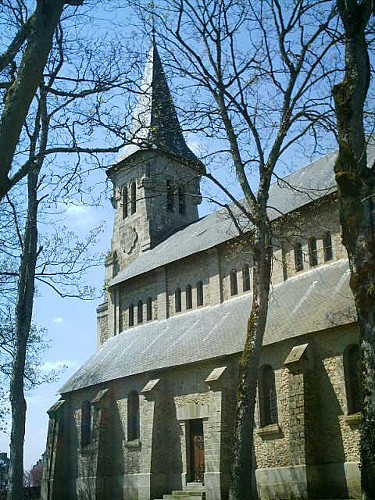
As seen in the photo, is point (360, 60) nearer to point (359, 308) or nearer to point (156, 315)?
point (359, 308)

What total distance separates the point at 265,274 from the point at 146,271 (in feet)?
55.9

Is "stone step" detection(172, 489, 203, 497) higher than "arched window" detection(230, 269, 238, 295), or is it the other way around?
"arched window" detection(230, 269, 238, 295)

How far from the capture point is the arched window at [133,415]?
87.8 feet

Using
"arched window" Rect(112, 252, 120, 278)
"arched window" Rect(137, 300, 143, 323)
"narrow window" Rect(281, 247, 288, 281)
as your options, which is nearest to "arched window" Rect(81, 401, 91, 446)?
"arched window" Rect(137, 300, 143, 323)

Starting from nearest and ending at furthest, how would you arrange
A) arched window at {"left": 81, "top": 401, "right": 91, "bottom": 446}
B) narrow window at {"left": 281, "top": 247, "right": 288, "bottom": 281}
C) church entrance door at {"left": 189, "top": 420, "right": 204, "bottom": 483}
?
church entrance door at {"left": 189, "top": 420, "right": 204, "bottom": 483} < narrow window at {"left": 281, "top": 247, "right": 288, "bottom": 281} < arched window at {"left": 81, "top": 401, "right": 91, "bottom": 446}

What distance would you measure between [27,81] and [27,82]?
0.01 metres

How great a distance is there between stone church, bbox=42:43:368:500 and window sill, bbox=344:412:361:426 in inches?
1.5

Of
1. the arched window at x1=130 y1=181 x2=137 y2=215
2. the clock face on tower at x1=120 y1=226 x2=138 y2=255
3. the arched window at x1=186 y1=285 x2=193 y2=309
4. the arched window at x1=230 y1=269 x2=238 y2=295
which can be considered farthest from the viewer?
the arched window at x1=130 y1=181 x2=137 y2=215

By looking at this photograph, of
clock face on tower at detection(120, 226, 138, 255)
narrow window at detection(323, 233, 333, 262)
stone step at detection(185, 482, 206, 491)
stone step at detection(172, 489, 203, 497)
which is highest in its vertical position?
clock face on tower at detection(120, 226, 138, 255)

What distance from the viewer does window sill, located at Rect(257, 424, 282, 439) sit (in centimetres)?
2031

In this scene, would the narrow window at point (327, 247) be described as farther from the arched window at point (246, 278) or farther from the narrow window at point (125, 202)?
the narrow window at point (125, 202)

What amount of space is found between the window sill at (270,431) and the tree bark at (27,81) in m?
14.9

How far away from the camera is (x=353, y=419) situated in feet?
59.6

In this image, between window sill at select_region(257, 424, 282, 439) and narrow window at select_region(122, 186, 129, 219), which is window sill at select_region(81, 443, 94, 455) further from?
narrow window at select_region(122, 186, 129, 219)
